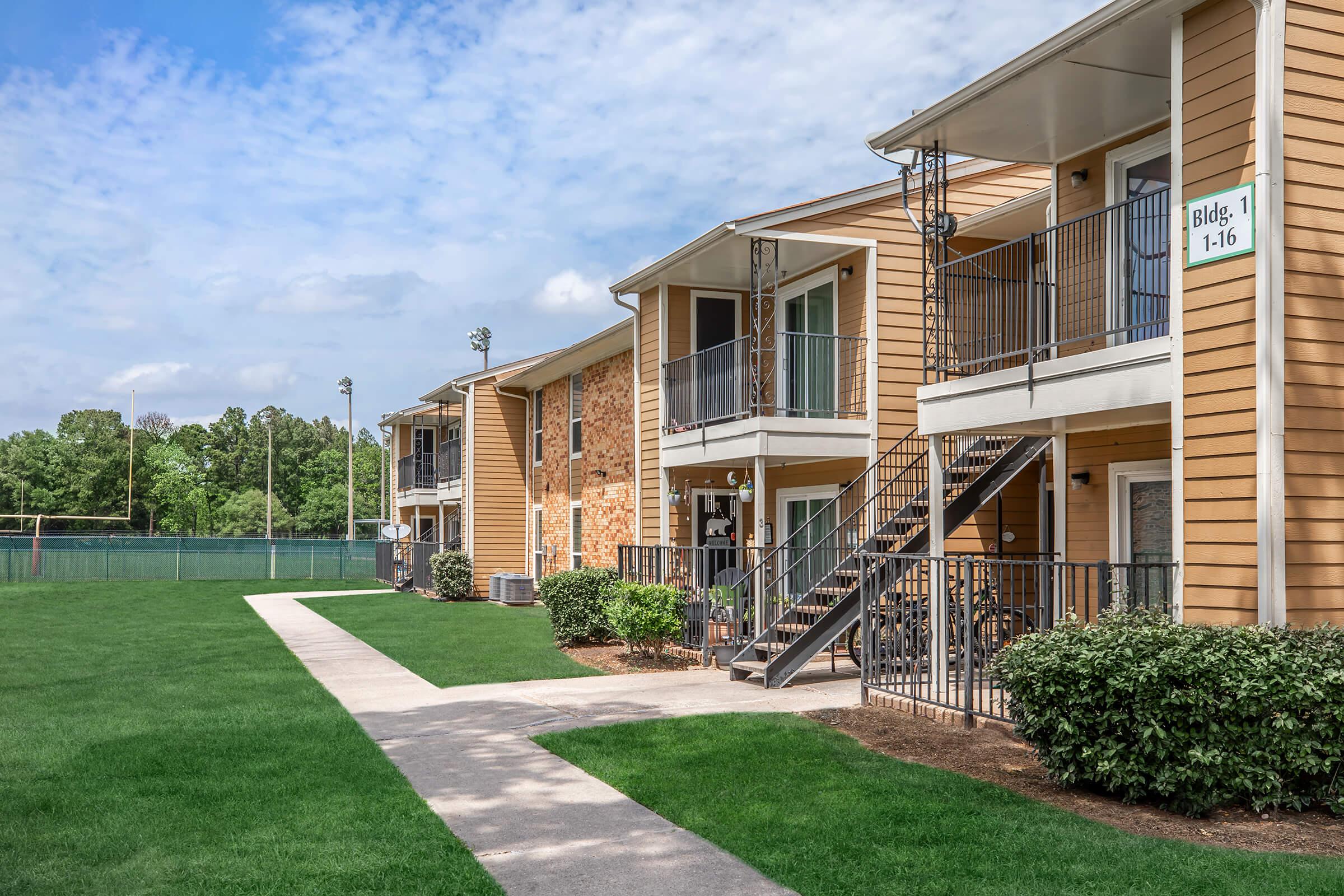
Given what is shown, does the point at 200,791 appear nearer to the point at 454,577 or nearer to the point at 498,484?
the point at 454,577

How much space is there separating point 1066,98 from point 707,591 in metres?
7.07

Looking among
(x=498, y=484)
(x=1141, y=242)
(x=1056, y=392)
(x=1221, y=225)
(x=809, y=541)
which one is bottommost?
(x=809, y=541)

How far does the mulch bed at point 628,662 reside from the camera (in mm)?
12719

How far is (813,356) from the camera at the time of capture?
1523 centimetres

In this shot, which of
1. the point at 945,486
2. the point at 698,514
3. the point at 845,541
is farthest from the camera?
the point at 698,514

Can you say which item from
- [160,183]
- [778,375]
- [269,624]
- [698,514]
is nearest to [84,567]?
[269,624]

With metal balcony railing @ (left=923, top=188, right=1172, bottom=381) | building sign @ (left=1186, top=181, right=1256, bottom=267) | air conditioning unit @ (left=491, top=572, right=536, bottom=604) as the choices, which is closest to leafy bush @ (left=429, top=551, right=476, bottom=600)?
air conditioning unit @ (left=491, top=572, right=536, bottom=604)

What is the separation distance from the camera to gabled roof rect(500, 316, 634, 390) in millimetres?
19031

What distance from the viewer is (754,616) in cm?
1311

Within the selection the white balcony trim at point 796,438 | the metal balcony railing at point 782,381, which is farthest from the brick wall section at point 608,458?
the white balcony trim at point 796,438

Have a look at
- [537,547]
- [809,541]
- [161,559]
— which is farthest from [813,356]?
[161,559]

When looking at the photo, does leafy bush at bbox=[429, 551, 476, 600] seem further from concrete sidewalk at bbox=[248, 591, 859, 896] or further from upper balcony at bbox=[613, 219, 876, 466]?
concrete sidewalk at bbox=[248, 591, 859, 896]

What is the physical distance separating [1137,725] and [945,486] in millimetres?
6580

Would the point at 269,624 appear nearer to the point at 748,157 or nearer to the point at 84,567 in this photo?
the point at 748,157
